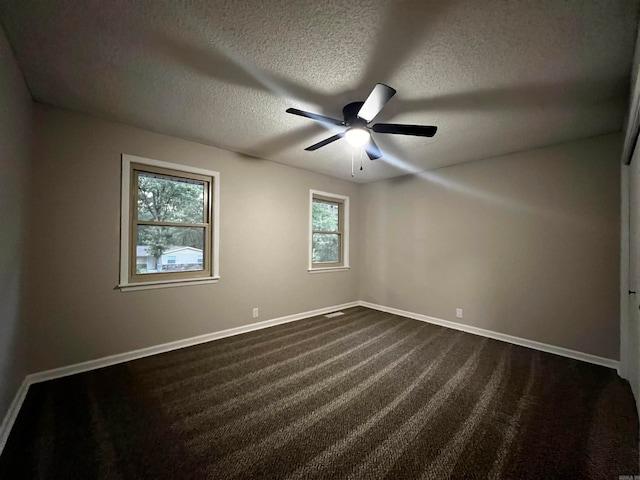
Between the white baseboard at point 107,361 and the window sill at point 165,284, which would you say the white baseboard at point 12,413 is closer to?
the white baseboard at point 107,361

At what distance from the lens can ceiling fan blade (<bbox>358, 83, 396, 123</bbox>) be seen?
63.3 inches

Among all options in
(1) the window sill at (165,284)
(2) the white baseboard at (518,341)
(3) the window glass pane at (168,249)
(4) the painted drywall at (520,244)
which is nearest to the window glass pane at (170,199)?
(3) the window glass pane at (168,249)

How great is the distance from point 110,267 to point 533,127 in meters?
4.58

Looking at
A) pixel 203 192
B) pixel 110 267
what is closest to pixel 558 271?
pixel 203 192

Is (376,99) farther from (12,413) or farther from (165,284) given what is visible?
(12,413)

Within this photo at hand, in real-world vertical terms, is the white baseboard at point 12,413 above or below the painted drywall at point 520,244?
below

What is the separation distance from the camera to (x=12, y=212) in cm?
176

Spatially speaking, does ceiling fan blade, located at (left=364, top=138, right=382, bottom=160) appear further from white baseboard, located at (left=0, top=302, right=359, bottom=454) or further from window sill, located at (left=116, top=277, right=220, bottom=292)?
white baseboard, located at (left=0, top=302, right=359, bottom=454)

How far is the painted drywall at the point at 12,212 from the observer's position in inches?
62.0

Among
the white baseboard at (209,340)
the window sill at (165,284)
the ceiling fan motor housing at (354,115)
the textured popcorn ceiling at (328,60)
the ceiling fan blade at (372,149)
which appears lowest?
the white baseboard at (209,340)

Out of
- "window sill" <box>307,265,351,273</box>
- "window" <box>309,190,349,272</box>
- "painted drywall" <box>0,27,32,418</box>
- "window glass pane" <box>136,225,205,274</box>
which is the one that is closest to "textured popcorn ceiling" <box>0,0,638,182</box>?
"painted drywall" <box>0,27,32,418</box>

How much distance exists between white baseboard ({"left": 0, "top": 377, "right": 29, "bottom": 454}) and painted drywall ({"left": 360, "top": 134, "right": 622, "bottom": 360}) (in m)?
4.48

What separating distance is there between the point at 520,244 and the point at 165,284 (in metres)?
4.38

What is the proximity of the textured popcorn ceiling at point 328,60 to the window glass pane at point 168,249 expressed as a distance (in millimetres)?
1169
